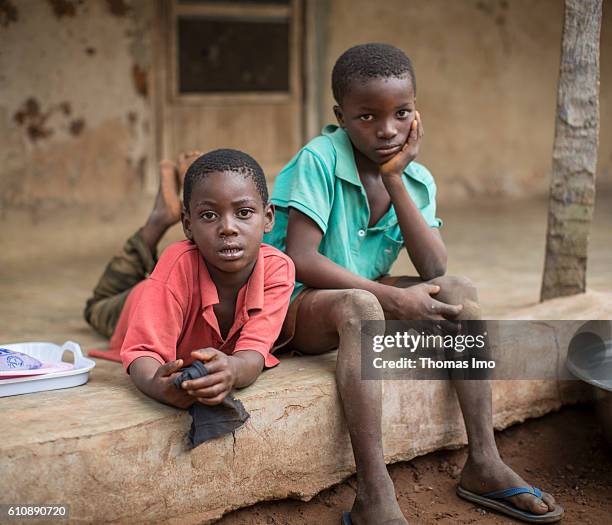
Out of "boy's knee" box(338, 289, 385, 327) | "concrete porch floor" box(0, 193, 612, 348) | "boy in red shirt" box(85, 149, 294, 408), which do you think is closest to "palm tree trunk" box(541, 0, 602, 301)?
"concrete porch floor" box(0, 193, 612, 348)

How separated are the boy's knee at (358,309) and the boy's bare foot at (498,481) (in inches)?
21.5

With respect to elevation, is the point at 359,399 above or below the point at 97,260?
below

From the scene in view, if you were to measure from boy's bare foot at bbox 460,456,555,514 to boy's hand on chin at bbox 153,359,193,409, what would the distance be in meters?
0.89

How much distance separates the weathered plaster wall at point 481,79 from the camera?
231 inches

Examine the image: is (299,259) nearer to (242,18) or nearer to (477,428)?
(477,428)

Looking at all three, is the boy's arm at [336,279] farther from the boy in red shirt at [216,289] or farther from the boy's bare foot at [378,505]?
the boy's bare foot at [378,505]

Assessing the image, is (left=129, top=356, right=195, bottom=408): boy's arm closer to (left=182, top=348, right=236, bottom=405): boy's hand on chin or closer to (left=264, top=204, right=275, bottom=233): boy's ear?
(left=182, top=348, right=236, bottom=405): boy's hand on chin

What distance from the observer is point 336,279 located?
264 centimetres

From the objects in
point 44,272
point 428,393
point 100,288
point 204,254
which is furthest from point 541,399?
point 44,272

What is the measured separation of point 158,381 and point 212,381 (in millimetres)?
172

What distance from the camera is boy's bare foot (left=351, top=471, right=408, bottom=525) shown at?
233 centimetres

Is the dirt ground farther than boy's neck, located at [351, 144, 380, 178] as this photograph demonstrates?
No

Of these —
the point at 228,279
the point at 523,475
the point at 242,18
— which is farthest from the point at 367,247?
the point at 242,18

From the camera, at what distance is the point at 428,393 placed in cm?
279
